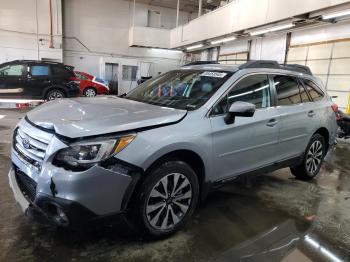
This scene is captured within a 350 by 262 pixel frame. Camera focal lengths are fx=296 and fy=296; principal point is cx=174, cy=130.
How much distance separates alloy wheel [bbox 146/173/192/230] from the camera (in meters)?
2.27

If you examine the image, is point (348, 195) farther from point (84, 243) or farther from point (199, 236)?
point (84, 243)

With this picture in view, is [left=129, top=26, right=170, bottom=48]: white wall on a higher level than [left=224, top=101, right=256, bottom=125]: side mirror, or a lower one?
higher

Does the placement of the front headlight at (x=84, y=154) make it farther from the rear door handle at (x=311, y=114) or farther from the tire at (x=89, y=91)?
the tire at (x=89, y=91)

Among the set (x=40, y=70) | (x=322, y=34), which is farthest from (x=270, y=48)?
Result: (x=40, y=70)

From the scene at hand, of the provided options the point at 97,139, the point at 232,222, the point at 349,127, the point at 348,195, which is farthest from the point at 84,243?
the point at 349,127

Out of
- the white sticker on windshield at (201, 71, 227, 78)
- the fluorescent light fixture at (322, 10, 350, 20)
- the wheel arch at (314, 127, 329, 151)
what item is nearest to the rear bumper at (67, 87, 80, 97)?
the fluorescent light fixture at (322, 10, 350, 20)

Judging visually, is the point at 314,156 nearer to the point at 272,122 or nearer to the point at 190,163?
the point at 272,122

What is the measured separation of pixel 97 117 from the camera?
218 centimetres

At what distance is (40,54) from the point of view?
1485 cm

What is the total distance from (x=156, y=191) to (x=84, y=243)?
0.70 metres

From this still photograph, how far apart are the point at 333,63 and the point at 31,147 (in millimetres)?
7801

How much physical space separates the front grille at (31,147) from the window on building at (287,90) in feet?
8.08

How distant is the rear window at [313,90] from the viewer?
3858 mm

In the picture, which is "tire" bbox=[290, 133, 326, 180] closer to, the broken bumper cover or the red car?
the broken bumper cover
